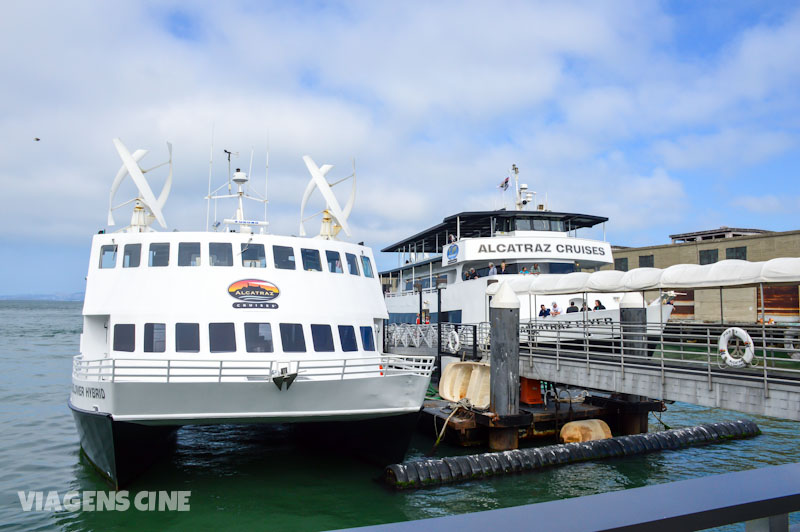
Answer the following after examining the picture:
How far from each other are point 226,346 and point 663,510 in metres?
11.7

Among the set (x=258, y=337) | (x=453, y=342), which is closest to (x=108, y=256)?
(x=258, y=337)

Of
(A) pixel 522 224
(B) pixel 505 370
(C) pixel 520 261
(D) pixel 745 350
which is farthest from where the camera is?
(A) pixel 522 224

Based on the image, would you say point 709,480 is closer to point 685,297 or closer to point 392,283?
point 392,283

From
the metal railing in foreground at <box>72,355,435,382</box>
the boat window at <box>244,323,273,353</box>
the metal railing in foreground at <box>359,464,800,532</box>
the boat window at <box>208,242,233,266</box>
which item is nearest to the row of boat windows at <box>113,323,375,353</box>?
the boat window at <box>244,323,273,353</box>

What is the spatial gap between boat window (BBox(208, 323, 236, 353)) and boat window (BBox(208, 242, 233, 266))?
1.61 metres

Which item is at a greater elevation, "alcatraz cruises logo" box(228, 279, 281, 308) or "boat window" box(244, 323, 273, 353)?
"alcatraz cruises logo" box(228, 279, 281, 308)

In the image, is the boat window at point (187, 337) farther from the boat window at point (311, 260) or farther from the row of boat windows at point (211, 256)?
the boat window at point (311, 260)

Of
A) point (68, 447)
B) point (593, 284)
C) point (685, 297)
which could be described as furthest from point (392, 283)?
point (68, 447)

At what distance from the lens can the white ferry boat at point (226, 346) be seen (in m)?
11.2

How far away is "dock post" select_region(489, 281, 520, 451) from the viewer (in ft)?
52.3

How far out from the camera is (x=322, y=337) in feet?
44.2

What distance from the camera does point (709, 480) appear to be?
193 centimetres

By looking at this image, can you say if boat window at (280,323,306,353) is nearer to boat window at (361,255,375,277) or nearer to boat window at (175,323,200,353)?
boat window at (175,323,200,353)

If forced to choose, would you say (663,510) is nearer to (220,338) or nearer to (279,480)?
(220,338)
